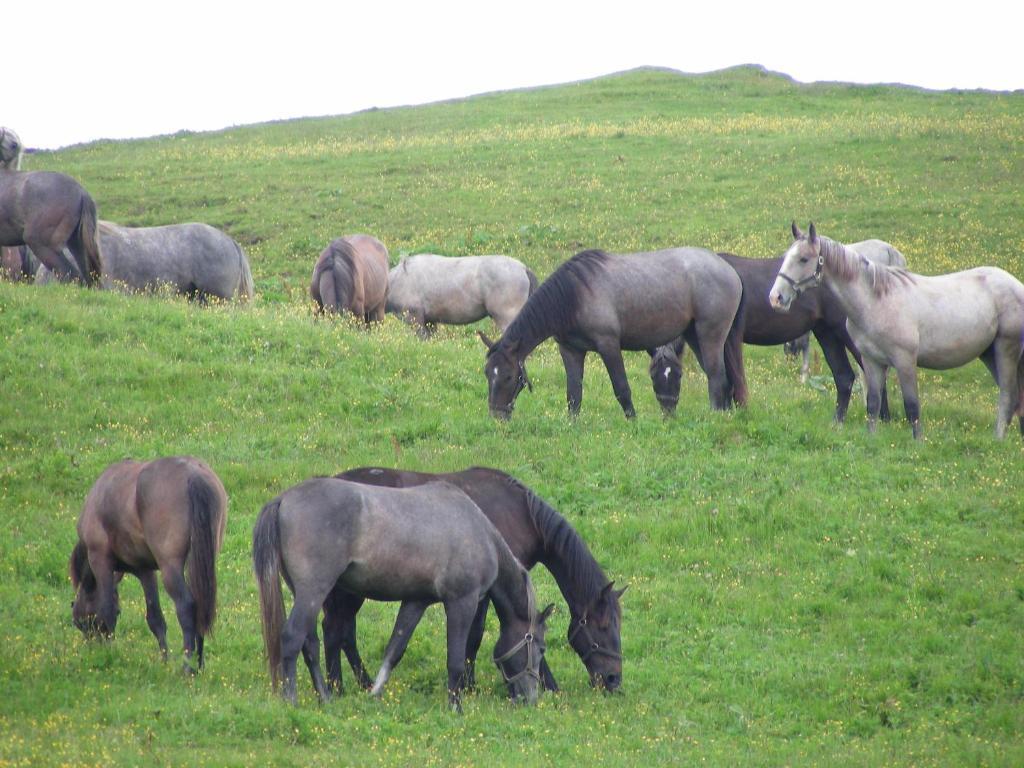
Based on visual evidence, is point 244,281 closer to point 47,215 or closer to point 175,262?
point 175,262

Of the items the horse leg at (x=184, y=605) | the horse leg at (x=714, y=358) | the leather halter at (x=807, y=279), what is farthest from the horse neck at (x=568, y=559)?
the horse leg at (x=714, y=358)

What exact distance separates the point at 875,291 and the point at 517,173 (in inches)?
892

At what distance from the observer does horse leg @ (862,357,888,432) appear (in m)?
15.5

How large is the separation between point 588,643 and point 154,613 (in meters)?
3.48

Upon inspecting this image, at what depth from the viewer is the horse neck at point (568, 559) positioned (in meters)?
9.88

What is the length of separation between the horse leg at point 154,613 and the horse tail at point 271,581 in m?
1.31

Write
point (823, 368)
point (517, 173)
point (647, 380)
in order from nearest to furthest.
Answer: point (647, 380) → point (823, 368) → point (517, 173)

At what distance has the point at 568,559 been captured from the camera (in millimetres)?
9977

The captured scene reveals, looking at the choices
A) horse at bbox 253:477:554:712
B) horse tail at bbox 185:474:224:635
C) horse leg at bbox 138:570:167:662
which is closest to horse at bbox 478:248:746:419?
horse at bbox 253:477:554:712

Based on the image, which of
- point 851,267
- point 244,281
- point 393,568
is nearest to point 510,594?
point 393,568

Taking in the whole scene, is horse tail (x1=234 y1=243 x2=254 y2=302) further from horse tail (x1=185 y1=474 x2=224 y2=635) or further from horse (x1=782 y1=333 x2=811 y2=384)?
horse tail (x1=185 y1=474 x2=224 y2=635)

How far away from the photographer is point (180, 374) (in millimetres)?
16391

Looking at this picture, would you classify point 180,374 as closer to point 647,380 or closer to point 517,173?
point 647,380

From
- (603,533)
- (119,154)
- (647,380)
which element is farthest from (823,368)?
(119,154)
